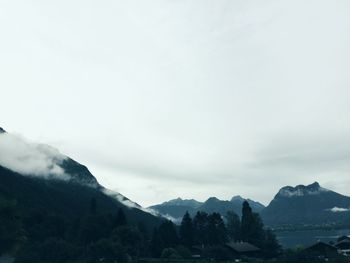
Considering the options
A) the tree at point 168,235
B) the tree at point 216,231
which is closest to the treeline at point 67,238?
the tree at point 168,235

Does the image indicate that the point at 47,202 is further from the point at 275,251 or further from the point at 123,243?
the point at 275,251

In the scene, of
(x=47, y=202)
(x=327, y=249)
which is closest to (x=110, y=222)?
(x=327, y=249)

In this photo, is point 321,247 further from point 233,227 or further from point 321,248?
point 233,227

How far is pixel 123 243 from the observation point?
92438 mm

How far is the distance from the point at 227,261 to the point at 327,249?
2285 centimetres

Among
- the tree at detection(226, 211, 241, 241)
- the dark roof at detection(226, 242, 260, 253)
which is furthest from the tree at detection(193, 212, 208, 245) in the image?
the tree at detection(226, 211, 241, 241)

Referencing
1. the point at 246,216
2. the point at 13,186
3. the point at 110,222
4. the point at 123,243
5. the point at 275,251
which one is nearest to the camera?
the point at 123,243

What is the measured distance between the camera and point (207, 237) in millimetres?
109000

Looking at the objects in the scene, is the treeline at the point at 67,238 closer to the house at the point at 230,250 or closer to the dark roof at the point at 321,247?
the house at the point at 230,250

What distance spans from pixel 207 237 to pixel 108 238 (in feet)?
99.7

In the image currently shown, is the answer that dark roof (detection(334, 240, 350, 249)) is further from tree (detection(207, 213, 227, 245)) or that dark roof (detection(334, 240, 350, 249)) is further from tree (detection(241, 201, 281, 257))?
tree (detection(207, 213, 227, 245))

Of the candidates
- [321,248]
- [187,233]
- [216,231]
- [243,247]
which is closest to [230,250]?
[243,247]

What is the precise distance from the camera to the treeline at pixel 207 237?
311 ft

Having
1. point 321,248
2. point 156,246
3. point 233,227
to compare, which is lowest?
point 156,246
